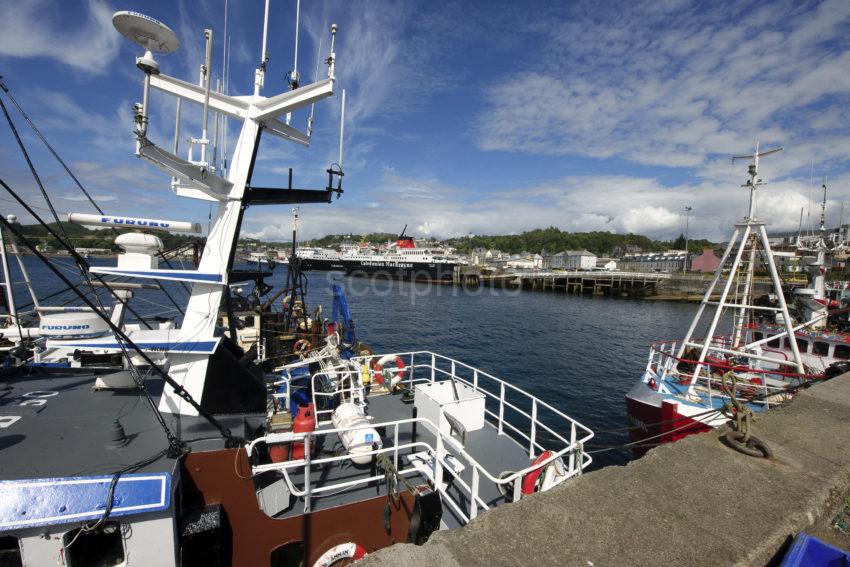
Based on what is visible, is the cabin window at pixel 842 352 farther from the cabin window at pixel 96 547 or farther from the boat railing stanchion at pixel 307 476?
the cabin window at pixel 96 547

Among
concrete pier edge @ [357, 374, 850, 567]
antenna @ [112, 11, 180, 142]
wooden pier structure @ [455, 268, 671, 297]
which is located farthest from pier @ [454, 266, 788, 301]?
antenna @ [112, 11, 180, 142]

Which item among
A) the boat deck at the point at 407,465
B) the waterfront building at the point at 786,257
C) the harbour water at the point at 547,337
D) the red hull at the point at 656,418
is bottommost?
the harbour water at the point at 547,337

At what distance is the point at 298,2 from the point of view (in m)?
7.82

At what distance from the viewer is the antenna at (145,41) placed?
5.10 m

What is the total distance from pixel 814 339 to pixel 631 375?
29.3 feet

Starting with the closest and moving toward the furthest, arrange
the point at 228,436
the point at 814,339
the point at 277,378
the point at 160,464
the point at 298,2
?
the point at 160,464 < the point at 228,436 < the point at 298,2 < the point at 277,378 < the point at 814,339

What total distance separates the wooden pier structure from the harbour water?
53.7 ft

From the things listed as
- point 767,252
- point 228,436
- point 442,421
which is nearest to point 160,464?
point 228,436

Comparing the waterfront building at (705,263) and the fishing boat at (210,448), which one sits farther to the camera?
the waterfront building at (705,263)

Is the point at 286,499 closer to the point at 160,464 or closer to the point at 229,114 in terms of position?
the point at 160,464

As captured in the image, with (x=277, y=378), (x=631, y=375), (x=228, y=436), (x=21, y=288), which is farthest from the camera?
(x=21, y=288)

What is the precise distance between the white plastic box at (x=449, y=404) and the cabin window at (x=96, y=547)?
491 cm

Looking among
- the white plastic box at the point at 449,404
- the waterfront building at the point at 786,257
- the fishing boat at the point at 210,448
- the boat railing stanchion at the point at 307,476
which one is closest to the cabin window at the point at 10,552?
the fishing boat at the point at 210,448

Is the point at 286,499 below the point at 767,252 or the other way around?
below
